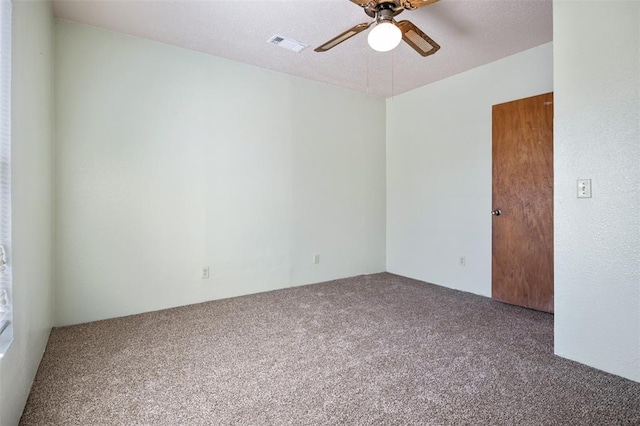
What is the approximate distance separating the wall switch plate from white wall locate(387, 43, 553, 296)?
1.51m

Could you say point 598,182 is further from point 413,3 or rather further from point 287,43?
point 287,43

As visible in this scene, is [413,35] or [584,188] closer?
[584,188]

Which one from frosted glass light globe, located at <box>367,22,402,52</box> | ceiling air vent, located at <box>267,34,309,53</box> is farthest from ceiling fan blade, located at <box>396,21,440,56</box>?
ceiling air vent, located at <box>267,34,309,53</box>

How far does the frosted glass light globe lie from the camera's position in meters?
1.88

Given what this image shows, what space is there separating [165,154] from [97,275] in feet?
4.03

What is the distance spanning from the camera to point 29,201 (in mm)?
1854

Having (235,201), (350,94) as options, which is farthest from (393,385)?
(350,94)

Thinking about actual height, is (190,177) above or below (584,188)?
above

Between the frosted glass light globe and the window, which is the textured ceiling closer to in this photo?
the frosted glass light globe

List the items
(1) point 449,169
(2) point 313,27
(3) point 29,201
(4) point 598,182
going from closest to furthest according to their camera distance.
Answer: (3) point 29,201 < (4) point 598,182 < (2) point 313,27 < (1) point 449,169

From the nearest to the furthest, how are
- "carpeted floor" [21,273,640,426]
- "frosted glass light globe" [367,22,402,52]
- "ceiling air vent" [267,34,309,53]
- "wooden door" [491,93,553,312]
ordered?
"carpeted floor" [21,273,640,426], "frosted glass light globe" [367,22,402,52], "ceiling air vent" [267,34,309,53], "wooden door" [491,93,553,312]

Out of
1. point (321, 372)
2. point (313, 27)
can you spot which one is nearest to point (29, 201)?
point (321, 372)

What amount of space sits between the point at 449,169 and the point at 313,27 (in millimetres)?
2259

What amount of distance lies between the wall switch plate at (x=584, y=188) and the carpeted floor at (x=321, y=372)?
107 cm
